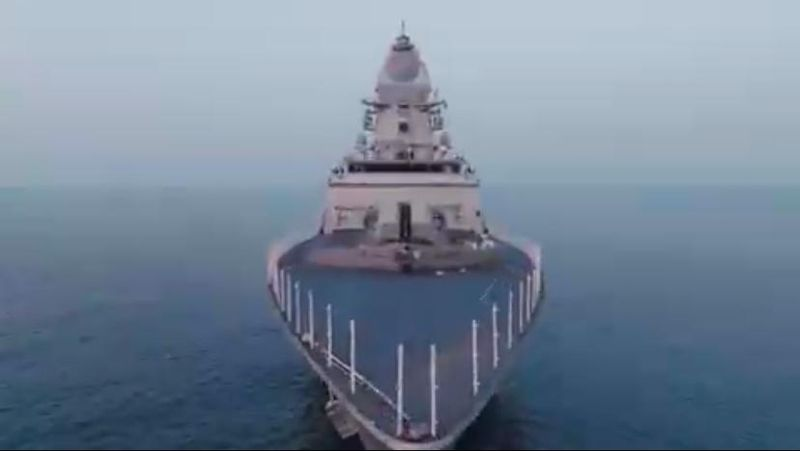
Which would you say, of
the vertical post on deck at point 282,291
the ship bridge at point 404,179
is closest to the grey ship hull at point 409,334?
the vertical post on deck at point 282,291

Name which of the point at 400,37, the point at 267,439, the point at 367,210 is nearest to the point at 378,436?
the point at 267,439

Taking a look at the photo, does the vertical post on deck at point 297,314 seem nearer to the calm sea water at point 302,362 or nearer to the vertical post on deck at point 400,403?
the calm sea water at point 302,362

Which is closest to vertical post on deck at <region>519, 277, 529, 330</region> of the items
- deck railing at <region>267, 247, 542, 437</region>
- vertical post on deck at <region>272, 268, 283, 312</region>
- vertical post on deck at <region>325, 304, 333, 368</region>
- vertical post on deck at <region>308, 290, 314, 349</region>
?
deck railing at <region>267, 247, 542, 437</region>

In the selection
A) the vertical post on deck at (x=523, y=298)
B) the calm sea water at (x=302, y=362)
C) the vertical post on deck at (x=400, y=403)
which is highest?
the vertical post on deck at (x=523, y=298)

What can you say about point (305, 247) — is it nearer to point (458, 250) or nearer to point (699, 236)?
point (458, 250)

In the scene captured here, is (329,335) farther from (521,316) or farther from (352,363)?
(521,316)

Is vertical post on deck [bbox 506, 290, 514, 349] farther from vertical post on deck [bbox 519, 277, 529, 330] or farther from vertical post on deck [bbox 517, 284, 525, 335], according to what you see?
vertical post on deck [bbox 519, 277, 529, 330]
